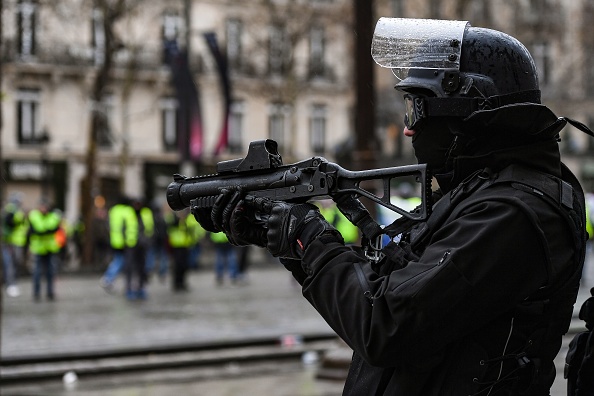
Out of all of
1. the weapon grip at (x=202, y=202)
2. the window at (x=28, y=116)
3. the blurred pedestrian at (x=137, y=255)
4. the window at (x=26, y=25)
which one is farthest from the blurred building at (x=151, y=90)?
the weapon grip at (x=202, y=202)

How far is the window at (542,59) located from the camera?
44.4 m

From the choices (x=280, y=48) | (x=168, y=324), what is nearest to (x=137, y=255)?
(x=168, y=324)

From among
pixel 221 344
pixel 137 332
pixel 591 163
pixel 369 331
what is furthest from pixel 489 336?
pixel 591 163

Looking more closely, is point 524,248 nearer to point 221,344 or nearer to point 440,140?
point 440,140

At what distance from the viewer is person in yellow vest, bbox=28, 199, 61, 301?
1738 centimetres

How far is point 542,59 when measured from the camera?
151ft

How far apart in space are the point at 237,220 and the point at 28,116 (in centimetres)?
3776

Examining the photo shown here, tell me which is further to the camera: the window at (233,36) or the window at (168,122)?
the window at (233,36)

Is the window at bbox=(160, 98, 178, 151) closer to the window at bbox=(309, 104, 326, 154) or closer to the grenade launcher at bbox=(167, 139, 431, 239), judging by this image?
the window at bbox=(309, 104, 326, 154)

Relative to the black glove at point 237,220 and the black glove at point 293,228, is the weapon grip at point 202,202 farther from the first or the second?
the black glove at point 293,228

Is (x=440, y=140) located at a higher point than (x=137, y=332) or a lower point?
higher

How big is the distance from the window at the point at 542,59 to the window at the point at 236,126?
42.4 feet

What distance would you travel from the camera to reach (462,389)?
93.7 inches

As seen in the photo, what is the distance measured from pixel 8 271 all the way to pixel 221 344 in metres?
8.92
